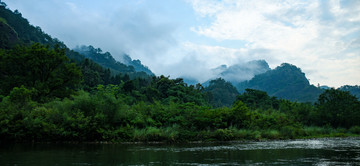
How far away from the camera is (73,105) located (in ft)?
79.8

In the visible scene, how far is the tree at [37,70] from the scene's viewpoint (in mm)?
38594

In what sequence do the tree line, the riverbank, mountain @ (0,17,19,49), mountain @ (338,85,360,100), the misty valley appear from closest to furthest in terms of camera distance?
the misty valley, the tree line, the riverbank, mountain @ (0,17,19,49), mountain @ (338,85,360,100)

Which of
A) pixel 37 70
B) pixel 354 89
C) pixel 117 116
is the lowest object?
pixel 117 116

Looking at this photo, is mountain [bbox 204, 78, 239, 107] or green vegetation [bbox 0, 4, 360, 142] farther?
mountain [bbox 204, 78, 239, 107]

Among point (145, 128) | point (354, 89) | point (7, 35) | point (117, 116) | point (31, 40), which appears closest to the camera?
point (117, 116)

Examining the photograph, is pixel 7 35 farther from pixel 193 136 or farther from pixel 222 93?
pixel 222 93

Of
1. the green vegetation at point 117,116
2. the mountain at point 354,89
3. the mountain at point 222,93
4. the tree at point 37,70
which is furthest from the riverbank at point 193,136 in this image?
the mountain at point 354,89

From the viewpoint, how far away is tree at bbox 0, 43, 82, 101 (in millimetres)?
38594

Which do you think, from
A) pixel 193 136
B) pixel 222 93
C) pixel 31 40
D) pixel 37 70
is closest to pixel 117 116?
pixel 193 136

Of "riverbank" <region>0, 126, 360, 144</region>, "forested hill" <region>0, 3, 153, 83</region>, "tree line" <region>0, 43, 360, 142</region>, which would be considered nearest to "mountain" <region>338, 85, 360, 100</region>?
"forested hill" <region>0, 3, 153, 83</region>

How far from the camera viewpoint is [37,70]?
1548 inches

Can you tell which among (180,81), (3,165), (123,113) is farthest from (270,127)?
(180,81)

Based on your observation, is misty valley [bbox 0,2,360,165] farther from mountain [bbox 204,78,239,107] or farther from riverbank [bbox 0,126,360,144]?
mountain [bbox 204,78,239,107]

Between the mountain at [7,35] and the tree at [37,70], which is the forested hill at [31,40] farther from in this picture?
the tree at [37,70]
